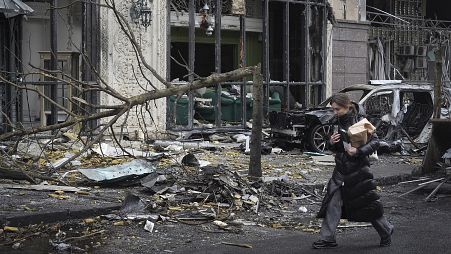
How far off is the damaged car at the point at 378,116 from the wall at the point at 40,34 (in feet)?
19.9

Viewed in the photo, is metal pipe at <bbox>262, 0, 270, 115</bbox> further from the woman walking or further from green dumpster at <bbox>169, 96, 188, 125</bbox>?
the woman walking

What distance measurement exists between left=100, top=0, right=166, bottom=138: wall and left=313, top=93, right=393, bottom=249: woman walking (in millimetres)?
9470

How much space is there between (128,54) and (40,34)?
3.42m

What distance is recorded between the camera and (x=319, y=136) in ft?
51.1

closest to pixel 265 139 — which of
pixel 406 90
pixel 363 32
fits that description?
pixel 406 90

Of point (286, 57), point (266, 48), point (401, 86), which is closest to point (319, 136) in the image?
point (401, 86)

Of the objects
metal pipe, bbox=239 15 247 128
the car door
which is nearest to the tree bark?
the car door

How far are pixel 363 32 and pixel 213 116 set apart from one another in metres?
5.93

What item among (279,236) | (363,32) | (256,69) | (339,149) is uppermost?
(363,32)

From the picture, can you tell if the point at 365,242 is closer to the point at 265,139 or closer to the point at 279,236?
the point at 279,236

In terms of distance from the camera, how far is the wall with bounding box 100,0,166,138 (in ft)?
54.4

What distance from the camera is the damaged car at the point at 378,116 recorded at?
15508 millimetres

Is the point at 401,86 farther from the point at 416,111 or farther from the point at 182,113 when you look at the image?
the point at 182,113

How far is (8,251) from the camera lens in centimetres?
696
